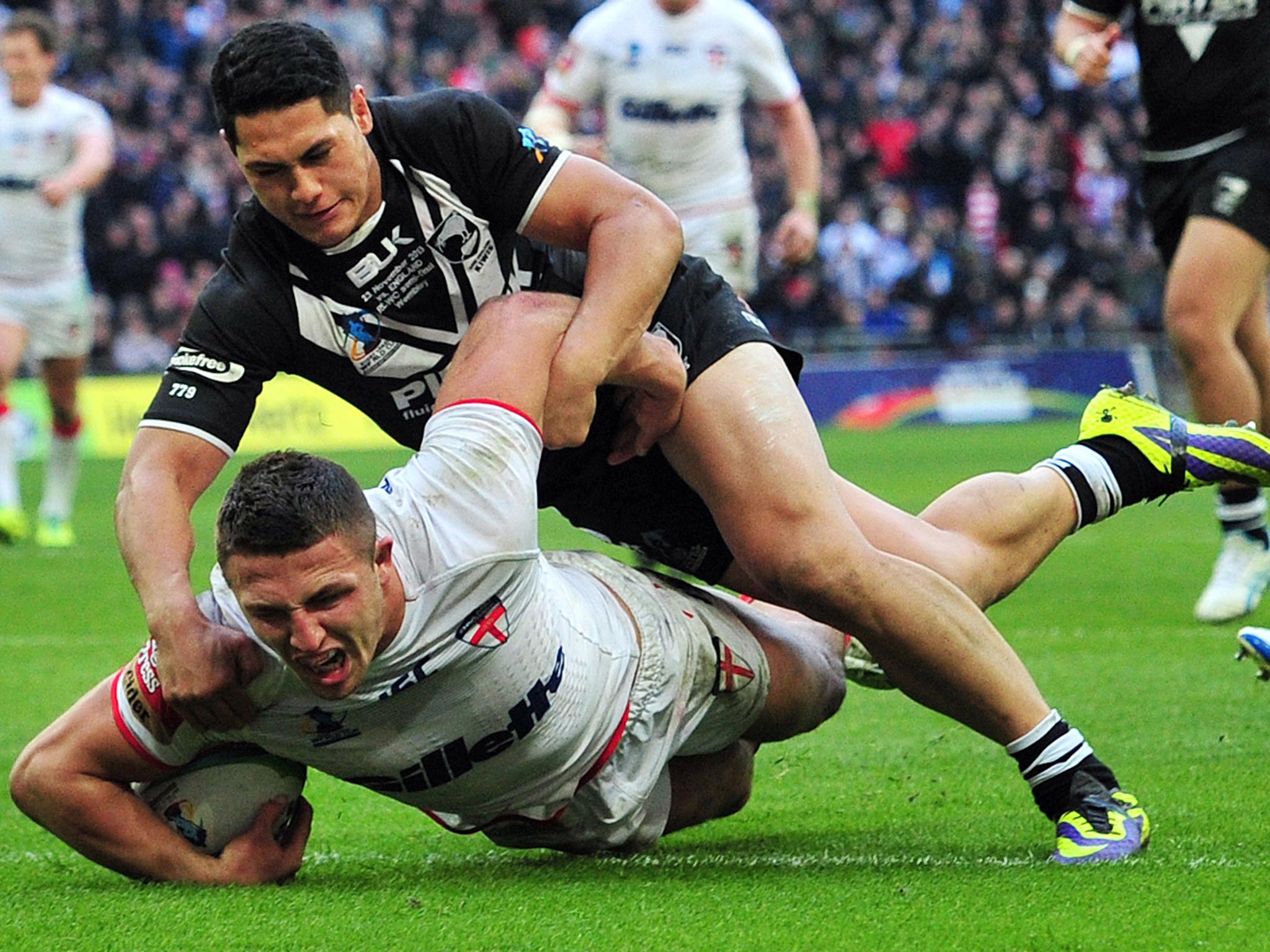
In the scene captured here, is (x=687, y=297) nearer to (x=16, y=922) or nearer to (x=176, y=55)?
(x=16, y=922)

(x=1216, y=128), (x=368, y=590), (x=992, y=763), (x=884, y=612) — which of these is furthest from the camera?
(x=1216, y=128)

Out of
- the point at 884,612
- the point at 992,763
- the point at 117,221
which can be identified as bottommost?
the point at 117,221

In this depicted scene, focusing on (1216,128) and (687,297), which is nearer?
(687,297)

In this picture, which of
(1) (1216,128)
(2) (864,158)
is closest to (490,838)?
(1) (1216,128)

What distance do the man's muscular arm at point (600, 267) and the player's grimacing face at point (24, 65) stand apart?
7.26 m

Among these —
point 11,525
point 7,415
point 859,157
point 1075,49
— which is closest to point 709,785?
point 1075,49

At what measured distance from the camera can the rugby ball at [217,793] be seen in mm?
3707

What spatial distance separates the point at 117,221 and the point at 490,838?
18654 millimetres

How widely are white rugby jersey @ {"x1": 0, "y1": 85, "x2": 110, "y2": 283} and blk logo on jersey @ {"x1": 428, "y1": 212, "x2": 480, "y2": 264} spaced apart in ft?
23.6

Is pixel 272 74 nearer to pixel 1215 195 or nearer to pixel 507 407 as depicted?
pixel 507 407

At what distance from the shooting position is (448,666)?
3.42 metres

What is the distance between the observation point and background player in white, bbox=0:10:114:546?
10602mm

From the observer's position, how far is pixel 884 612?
151 inches

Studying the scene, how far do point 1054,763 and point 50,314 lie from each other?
829 cm
